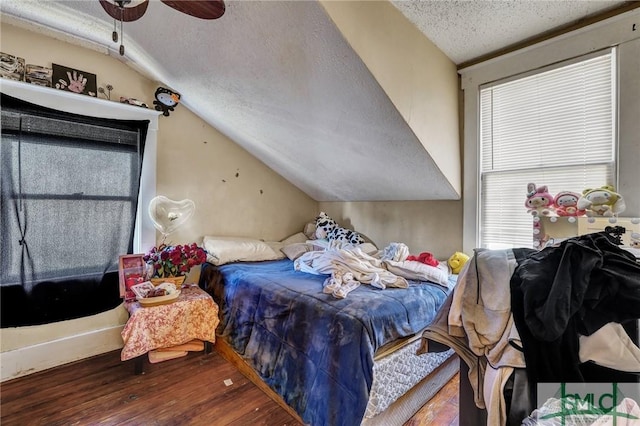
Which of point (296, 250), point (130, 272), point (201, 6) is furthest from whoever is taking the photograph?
point (296, 250)

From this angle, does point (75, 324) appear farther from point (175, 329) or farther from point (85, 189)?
point (85, 189)

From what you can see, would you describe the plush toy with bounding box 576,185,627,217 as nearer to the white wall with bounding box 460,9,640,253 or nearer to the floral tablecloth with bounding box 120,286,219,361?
the white wall with bounding box 460,9,640,253

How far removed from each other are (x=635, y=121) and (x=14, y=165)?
4.14 meters

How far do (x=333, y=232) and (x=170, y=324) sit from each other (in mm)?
1885

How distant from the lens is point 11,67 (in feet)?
6.18

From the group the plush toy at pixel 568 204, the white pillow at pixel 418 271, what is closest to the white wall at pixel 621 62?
the plush toy at pixel 568 204

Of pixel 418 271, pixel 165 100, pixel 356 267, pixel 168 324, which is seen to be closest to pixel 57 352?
pixel 168 324

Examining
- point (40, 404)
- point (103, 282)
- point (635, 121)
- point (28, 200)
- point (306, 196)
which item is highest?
point (635, 121)

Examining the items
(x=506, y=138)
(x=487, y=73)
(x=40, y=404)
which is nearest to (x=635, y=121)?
(x=506, y=138)

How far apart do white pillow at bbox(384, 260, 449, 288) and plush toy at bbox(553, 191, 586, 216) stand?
0.86 metres

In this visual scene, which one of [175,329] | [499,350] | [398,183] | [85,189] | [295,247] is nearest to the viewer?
[499,350]

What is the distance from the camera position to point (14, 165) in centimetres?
189

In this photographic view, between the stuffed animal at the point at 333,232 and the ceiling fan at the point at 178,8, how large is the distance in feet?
7.76

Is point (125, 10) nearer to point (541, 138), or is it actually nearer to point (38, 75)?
point (38, 75)
